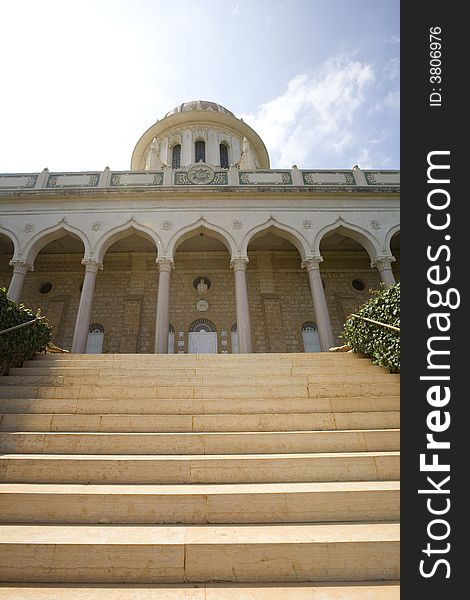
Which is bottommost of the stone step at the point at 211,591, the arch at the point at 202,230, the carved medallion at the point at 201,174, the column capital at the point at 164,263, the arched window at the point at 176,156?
the stone step at the point at 211,591

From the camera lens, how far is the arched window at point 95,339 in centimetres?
1535

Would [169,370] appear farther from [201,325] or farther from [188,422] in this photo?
[201,325]

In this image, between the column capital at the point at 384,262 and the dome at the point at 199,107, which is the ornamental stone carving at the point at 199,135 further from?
the column capital at the point at 384,262

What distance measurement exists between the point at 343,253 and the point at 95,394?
49.1ft

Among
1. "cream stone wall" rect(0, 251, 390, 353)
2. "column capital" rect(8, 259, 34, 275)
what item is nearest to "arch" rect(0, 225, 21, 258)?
"column capital" rect(8, 259, 34, 275)

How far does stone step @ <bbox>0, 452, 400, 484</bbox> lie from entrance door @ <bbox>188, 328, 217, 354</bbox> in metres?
11.5

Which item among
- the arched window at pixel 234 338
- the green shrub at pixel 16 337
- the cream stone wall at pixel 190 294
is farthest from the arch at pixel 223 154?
the green shrub at pixel 16 337

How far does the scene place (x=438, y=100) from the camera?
2.70 meters

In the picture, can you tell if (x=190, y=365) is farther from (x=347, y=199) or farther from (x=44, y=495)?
(x=347, y=199)

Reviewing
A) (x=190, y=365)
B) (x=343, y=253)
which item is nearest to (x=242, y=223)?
(x=343, y=253)

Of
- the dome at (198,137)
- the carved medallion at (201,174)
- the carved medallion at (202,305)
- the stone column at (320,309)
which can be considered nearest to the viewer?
the stone column at (320,309)

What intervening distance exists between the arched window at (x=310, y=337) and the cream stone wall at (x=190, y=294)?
1.01ft

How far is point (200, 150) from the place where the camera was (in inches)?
852

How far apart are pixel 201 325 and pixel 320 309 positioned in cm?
599
